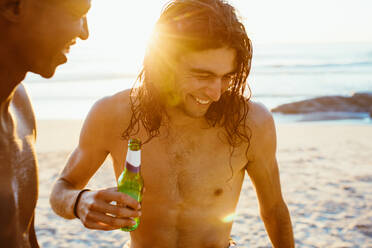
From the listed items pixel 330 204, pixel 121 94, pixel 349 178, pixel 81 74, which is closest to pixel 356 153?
pixel 349 178

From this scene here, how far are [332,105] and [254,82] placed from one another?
9.82 m

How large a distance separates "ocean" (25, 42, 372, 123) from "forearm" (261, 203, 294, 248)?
416 inches

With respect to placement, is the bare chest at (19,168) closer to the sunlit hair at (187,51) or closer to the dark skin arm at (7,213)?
the dark skin arm at (7,213)

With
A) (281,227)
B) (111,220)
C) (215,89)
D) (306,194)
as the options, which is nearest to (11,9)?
(111,220)

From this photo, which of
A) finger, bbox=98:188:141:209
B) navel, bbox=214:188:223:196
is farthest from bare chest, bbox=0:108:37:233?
navel, bbox=214:188:223:196

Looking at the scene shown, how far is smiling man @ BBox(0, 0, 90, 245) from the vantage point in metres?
1.24

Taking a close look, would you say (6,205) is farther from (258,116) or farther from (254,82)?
(254,82)

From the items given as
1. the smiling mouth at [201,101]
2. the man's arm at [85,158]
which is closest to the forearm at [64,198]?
the man's arm at [85,158]

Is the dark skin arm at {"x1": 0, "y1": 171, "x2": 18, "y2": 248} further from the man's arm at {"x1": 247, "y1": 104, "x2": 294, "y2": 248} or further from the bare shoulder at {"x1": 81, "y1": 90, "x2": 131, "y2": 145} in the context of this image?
the man's arm at {"x1": 247, "y1": 104, "x2": 294, "y2": 248}

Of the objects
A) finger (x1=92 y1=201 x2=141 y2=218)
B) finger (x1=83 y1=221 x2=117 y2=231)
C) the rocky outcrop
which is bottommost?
the rocky outcrop

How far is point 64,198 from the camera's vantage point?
2.35 metres

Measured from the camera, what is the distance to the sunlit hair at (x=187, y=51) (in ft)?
8.11

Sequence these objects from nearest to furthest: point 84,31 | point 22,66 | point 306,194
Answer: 1. point 22,66
2. point 84,31
3. point 306,194

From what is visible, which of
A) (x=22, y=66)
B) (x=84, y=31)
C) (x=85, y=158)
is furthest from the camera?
(x=85, y=158)
